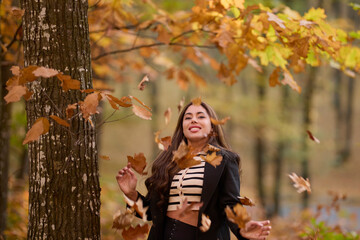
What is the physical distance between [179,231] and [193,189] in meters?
0.31

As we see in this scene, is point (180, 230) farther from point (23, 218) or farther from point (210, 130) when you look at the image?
point (23, 218)

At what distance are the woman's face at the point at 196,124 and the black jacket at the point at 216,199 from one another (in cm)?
23

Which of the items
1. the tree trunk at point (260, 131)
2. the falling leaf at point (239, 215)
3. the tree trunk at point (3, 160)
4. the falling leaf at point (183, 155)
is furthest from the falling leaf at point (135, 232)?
the tree trunk at point (260, 131)

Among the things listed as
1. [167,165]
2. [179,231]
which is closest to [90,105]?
[167,165]

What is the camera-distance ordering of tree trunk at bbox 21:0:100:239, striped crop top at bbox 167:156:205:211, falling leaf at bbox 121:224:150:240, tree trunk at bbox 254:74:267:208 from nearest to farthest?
1. falling leaf at bbox 121:224:150:240
2. tree trunk at bbox 21:0:100:239
3. striped crop top at bbox 167:156:205:211
4. tree trunk at bbox 254:74:267:208

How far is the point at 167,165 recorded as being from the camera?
9.37 feet

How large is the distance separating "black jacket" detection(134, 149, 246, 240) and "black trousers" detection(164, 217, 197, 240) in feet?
0.22

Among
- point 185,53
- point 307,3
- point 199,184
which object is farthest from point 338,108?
point 199,184

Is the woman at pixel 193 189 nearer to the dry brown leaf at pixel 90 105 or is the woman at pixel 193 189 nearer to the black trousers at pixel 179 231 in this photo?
the black trousers at pixel 179 231

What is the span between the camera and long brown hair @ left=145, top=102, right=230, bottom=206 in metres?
2.74

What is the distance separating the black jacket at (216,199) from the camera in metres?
2.54

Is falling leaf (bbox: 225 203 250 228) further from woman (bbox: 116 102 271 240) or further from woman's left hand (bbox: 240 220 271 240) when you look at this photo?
woman (bbox: 116 102 271 240)

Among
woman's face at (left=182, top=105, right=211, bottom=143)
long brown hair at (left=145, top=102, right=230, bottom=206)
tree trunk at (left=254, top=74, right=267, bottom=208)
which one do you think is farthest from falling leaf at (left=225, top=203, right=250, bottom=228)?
tree trunk at (left=254, top=74, right=267, bottom=208)

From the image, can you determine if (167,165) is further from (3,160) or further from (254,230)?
(3,160)
